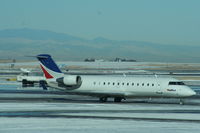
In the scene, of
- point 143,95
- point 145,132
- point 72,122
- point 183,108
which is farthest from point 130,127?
point 143,95

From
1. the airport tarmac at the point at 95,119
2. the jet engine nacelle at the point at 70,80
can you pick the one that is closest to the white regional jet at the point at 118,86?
the jet engine nacelle at the point at 70,80

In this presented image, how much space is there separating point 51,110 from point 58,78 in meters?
10.8

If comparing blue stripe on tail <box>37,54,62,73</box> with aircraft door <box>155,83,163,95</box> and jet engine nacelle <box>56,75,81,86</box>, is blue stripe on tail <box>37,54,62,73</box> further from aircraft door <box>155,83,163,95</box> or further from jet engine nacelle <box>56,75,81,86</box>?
aircraft door <box>155,83,163,95</box>

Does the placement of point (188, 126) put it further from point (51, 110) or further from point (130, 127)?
point (51, 110)

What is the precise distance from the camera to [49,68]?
4388 centimetres

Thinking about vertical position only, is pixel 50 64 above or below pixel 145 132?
above

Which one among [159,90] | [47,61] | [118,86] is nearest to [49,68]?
[47,61]

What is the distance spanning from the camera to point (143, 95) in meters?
40.3

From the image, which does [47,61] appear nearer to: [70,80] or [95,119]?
[70,80]

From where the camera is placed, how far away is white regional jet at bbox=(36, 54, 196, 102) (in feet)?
130

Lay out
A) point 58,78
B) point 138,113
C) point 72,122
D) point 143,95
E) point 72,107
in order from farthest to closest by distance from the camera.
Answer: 1. point 58,78
2. point 143,95
3. point 72,107
4. point 138,113
5. point 72,122

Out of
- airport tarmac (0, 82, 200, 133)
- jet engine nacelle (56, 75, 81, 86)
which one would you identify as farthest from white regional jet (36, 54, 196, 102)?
airport tarmac (0, 82, 200, 133)

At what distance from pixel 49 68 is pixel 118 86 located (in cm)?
695

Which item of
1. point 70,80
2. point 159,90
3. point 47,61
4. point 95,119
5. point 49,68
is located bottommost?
point 95,119
